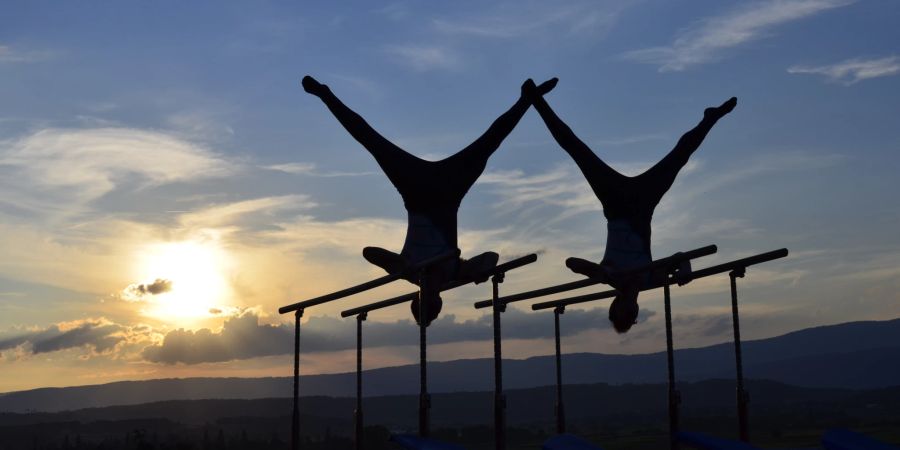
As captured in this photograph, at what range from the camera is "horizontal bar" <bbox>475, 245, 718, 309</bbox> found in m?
12.3

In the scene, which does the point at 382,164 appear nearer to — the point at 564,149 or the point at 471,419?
A: the point at 564,149

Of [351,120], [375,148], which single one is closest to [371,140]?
[375,148]

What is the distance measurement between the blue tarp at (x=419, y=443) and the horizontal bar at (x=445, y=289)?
6.65ft

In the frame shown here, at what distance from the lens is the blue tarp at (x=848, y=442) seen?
12125 mm

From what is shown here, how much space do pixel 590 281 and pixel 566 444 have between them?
10.5 ft

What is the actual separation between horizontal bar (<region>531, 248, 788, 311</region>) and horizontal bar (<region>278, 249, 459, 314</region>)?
385cm

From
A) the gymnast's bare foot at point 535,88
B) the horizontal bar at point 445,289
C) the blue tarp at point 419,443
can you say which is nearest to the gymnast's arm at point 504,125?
the gymnast's bare foot at point 535,88

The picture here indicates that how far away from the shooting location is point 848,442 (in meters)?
12.4

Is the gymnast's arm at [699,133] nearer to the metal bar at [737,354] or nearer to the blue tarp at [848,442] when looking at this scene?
the metal bar at [737,354]

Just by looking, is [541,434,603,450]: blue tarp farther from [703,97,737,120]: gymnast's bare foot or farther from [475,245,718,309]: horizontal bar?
[703,97,737,120]: gymnast's bare foot

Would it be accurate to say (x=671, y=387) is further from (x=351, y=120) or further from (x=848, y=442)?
(x=351, y=120)

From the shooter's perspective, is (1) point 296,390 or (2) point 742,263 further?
(1) point 296,390

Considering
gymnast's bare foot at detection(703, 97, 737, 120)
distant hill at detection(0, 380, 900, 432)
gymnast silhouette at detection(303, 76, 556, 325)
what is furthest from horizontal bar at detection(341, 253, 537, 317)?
distant hill at detection(0, 380, 900, 432)

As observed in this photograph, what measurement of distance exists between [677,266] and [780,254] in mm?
1583
